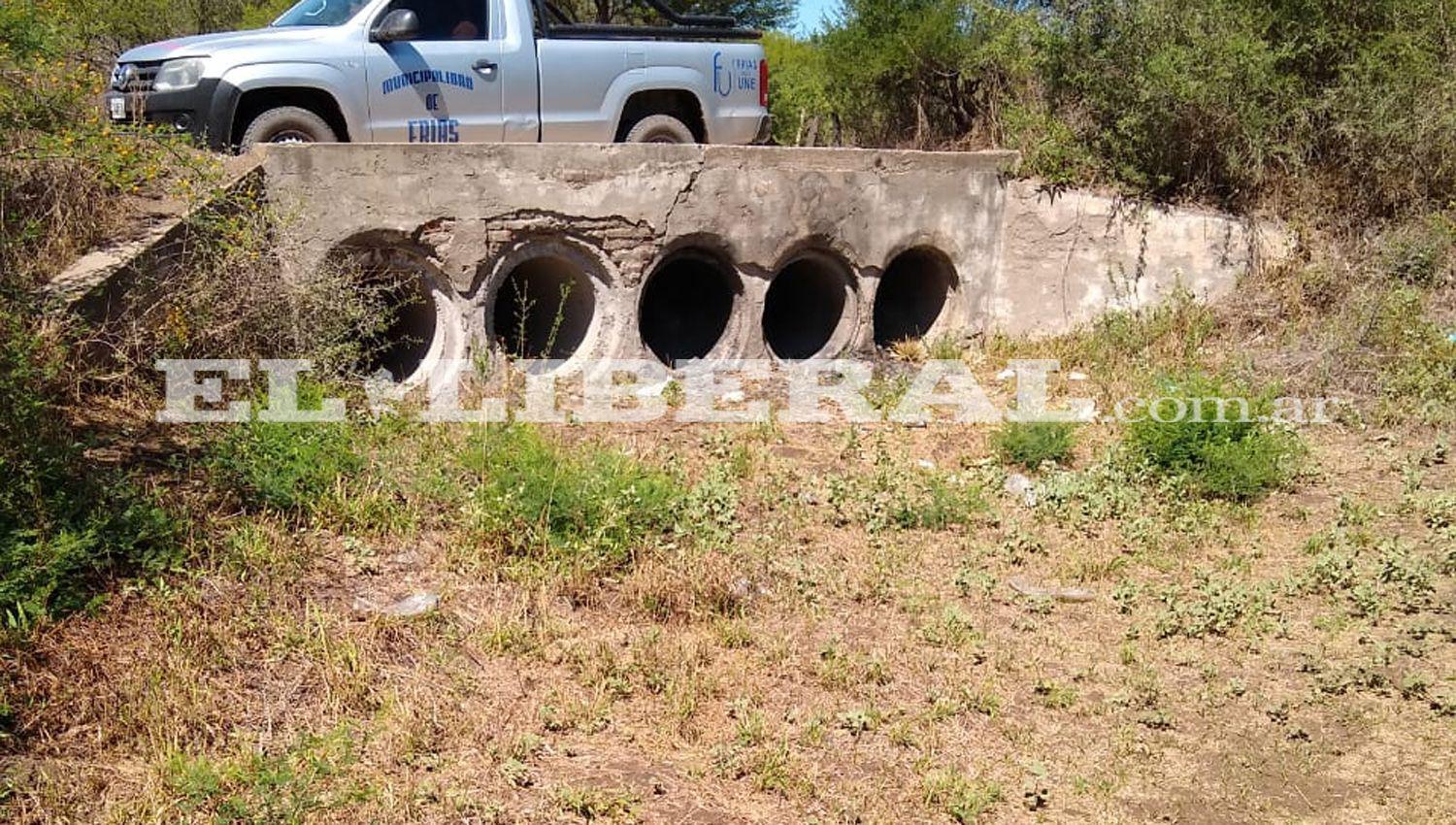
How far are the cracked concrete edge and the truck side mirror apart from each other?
147 centimetres

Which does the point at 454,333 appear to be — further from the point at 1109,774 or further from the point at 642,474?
the point at 1109,774

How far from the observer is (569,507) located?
626 centimetres

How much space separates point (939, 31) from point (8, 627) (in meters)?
10.6

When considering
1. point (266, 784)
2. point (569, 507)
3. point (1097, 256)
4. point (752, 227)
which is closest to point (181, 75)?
point (752, 227)

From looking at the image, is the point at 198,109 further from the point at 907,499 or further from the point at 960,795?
the point at 960,795

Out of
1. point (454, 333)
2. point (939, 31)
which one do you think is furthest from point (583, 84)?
point (939, 31)

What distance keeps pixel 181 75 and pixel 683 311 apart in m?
4.77

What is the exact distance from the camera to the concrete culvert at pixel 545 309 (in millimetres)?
9719

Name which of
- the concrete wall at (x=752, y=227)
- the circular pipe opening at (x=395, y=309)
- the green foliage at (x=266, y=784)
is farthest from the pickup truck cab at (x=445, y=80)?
the green foliage at (x=266, y=784)

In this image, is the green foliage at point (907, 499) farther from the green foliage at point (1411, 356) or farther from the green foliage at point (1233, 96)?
the green foliage at point (1233, 96)

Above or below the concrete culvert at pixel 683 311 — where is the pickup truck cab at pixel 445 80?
above

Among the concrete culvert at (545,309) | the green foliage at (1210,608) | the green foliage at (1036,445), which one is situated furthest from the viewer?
the concrete culvert at (545,309)

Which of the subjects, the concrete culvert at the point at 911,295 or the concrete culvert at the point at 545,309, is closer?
the concrete culvert at the point at 545,309

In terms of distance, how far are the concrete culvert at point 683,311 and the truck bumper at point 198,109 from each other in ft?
12.8
